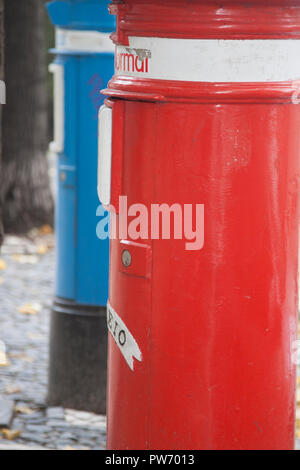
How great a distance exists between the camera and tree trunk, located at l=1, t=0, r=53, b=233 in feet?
29.1

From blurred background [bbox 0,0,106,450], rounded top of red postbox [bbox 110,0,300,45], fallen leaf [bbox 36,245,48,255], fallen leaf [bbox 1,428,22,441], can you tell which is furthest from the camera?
fallen leaf [bbox 36,245,48,255]

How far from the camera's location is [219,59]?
248cm

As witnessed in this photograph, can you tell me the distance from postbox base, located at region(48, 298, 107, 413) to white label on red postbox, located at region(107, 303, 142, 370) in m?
2.01

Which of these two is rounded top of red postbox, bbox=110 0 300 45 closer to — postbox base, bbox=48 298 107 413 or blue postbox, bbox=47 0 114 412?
blue postbox, bbox=47 0 114 412

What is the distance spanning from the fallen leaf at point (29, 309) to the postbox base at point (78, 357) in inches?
62.5

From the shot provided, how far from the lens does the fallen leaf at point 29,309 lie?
21.3 ft

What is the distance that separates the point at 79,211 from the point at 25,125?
14.8 ft

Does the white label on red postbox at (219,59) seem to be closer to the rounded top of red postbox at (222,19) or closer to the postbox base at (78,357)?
the rounded top of red postbox at (222,19)

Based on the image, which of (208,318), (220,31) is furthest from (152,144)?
(208,318)

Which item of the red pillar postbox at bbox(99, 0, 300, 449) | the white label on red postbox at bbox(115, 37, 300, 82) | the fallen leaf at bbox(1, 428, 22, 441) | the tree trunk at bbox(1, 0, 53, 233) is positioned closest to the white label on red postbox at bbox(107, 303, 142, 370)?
the red pillar postbox at bbox(99, 0, 300, 449)

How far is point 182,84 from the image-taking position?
2.51m

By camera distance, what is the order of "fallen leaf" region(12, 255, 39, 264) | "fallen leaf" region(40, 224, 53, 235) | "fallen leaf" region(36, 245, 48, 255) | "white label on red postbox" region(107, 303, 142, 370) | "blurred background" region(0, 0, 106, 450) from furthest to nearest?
"fallen leaf" region(40, 224, 53, 235) < "fallen leaf" region(36, 245, 48, 255) < "fallen leaf" region(12, 255, 39, 264) < "blurred background" region(0, 0, 106, 450) < "white label on red postbox" region(107, 303, 142, 370)

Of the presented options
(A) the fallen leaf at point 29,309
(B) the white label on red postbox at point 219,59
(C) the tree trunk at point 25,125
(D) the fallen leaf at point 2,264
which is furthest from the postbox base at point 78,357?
(C) the tree trunk at point 25,125

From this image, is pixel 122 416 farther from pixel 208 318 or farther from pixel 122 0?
pixel 122 0
